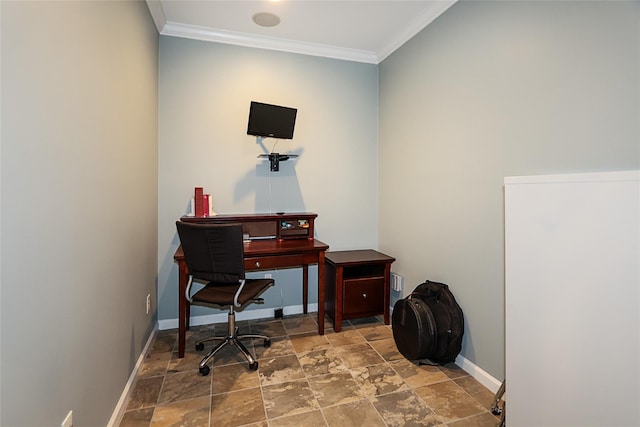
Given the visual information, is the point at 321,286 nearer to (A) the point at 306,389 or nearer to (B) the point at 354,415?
(A) the point at 306,389

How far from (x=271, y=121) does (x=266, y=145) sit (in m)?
0.33

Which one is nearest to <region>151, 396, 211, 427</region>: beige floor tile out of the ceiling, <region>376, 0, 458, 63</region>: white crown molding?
the ceiling

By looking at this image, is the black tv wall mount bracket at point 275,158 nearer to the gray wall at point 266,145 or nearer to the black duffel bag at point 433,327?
the gray wall at point 266,145

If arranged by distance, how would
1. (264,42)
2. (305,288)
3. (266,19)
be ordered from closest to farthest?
(266,19)
(264,42)
(305,288)

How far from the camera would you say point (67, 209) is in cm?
119

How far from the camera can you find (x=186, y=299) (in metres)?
2.32

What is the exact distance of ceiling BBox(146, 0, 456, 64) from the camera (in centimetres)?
243

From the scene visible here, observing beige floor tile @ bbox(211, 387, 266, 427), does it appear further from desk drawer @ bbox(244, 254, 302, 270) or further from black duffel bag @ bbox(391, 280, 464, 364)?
black duffel bag @ bbox(391, 280, 464, 364)

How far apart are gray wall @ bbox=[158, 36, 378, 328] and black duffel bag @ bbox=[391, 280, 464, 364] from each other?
46.4 inches

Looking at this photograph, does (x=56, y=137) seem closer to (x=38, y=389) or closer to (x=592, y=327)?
(x=38, y=389)

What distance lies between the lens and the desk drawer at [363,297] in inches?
112

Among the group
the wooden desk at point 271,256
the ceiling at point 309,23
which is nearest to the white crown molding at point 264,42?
the ceiling at point 309,23

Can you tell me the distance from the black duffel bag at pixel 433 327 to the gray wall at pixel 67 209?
1.85 meters

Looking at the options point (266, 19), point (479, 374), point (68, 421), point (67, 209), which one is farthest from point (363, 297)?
point (266, 19)
